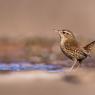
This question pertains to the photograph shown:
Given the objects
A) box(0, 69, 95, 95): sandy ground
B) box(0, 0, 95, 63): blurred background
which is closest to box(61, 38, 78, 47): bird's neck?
box(0, 69, 95, 95): sandy ground

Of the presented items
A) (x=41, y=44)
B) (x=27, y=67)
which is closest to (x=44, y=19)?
(x=41, y=44)

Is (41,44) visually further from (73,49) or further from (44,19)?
(73,49)

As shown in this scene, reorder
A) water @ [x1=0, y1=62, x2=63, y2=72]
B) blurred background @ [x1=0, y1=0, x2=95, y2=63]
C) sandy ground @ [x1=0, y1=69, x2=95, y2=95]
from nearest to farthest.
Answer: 1. sandy ground @ [x1=0, y1=69, x2=95, y2=95]
2. water @ [x1=0, y1=62, x2=63, y2=72]
3. blurred background @ [x1=0, y1=0, x2=95, y2=63]

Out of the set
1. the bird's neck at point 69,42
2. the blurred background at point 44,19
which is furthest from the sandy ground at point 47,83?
the blurred background at point 44,19

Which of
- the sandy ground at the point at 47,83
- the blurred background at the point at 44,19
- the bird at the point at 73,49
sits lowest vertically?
the sandy ground at the point at 47,83

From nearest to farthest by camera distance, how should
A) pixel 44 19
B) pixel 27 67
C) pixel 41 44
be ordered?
1. pixel 27 67
2. pixel 41 44
3. pixel 44 19

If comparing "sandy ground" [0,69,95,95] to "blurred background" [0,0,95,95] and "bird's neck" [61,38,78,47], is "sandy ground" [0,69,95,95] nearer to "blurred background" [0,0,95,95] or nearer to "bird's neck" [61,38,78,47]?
"blurred background" [0,0,95,95]

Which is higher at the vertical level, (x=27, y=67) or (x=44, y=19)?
(x=44, y=19)

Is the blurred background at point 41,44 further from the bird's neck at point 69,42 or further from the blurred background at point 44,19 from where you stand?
the bird's neck at point 69,42
